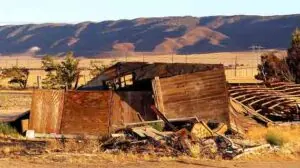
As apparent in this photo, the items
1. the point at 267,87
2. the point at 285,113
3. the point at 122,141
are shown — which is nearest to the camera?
the point at 122,141

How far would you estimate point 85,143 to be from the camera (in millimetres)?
20391

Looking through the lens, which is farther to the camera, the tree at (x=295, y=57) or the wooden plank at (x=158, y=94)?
the tree at (x=295, y=57)

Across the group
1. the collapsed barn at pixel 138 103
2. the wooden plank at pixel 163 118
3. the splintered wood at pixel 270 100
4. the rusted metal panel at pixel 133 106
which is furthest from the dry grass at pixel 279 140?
the rusted metal panel at pixel 133 106

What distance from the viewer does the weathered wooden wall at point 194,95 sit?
24.0 metres

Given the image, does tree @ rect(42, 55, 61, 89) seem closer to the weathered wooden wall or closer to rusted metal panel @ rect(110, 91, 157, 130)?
rusted metal panel @ rect(110, 91, 157, 130)

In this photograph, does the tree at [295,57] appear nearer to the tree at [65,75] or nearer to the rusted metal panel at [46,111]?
the tree at [65,75]

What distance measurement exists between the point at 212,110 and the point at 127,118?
2.97 meters

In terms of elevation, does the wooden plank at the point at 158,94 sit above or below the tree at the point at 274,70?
below

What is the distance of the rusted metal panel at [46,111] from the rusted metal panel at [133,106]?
193cm

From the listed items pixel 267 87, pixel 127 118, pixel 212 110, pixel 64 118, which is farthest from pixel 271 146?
pixel 267 87

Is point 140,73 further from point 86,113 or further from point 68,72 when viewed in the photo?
point 68,72

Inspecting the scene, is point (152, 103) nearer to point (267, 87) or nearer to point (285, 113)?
point (285, 113)

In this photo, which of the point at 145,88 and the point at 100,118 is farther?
the point at 145,88

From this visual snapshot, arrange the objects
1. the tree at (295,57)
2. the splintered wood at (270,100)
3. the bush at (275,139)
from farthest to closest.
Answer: the tree at (295,57) < the splintered wood at (270,100) < the bush at (275,139)
